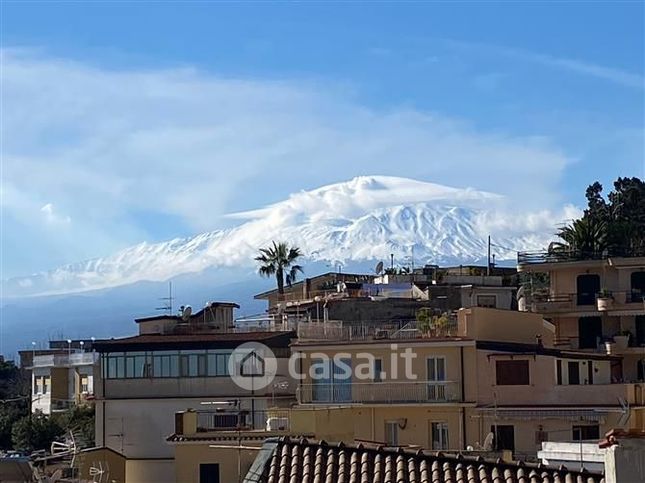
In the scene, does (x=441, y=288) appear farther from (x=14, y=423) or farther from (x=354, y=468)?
(x=354, y=468)

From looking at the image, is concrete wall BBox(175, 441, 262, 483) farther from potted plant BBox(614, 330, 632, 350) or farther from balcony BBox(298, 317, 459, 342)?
potted plant BBox(614, 330, 632, 350)

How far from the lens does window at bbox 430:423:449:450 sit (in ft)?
144

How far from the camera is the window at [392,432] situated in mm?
44156

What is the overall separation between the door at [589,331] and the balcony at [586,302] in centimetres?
36

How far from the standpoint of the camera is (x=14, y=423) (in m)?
66.4

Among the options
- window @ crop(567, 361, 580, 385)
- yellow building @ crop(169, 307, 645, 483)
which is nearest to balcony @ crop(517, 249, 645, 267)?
window @ crop(567, 361, 580, 385)

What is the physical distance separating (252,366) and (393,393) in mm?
7384

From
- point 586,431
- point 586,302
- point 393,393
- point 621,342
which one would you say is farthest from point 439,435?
point 586,302

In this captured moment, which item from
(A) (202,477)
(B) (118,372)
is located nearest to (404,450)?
(A) (202,477)

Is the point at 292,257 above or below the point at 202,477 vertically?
above

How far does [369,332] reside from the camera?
49.5 metres

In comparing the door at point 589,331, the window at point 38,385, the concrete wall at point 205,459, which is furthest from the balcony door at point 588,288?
the window at point 38,385

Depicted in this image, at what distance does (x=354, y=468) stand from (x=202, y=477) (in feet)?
53.9

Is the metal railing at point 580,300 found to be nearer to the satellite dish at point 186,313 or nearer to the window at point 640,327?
the window at point 640,327
